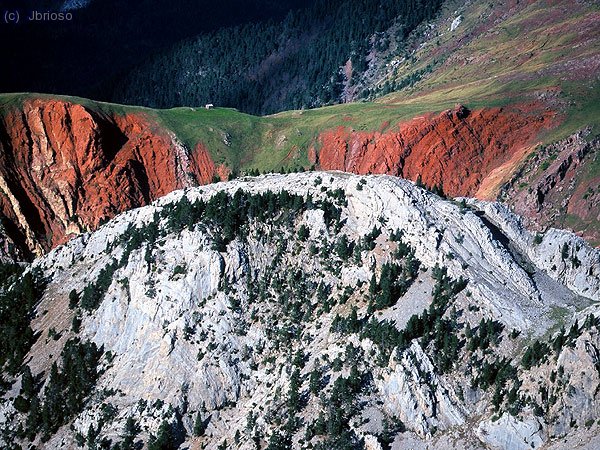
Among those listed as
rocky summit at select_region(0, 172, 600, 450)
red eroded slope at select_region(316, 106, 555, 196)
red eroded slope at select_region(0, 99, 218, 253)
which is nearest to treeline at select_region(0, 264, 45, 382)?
rocky summit at select_region(0, 172, 600, 450)

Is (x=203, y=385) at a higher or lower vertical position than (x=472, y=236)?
lower

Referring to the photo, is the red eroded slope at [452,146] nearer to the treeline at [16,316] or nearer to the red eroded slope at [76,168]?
the red eroded slope at [76,168]

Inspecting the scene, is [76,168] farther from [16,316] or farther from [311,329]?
[311,329]

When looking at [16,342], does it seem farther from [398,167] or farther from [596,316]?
[398,167]

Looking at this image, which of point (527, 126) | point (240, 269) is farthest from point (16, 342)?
point (527, 126)

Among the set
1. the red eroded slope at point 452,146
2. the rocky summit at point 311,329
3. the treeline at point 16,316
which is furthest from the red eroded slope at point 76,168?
the rocky summit at point 311,329

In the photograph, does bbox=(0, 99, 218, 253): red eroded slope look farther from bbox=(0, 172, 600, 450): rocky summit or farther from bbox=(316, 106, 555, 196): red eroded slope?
bbox=(0, 172, 600, 450): rocky summit
